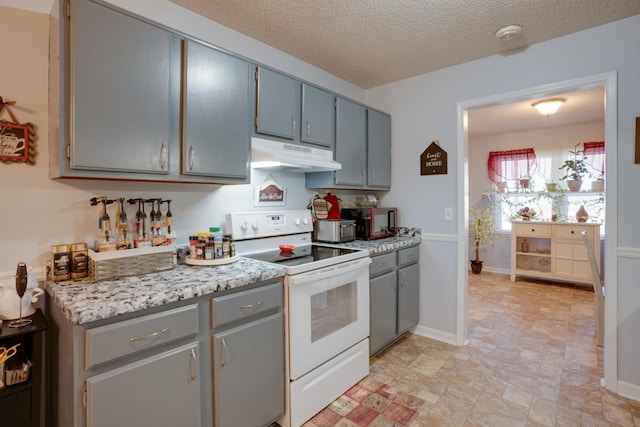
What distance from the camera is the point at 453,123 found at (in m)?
2.82

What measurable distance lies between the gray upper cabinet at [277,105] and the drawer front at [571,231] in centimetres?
435

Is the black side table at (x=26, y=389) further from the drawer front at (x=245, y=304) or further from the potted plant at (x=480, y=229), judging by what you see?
the potted plant at (x=480, y=229)

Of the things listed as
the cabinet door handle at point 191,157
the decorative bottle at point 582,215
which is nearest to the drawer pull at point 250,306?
the cabinet door handle at point 191,157

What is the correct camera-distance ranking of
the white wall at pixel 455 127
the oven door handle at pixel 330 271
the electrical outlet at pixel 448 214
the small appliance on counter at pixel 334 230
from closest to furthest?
the oven door handle at pixel 330 271
the white wall at pixel 455 127
the small appliance on counter at pixel 334 230
the electrical outlet at pixel 448 214

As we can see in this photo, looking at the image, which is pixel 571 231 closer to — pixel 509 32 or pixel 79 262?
pixel 509 32

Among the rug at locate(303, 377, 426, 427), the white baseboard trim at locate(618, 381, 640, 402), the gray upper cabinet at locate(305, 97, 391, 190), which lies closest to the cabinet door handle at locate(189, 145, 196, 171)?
the gray upper cabinet at locate(305, 97, 391, 190)

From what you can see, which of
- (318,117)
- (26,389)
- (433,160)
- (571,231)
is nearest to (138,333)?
(26,389)

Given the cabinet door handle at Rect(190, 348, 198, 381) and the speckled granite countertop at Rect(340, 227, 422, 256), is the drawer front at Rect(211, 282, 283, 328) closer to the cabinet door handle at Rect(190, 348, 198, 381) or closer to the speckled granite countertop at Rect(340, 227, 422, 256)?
the cabinet door handle at Rect(190, 348, 198, 381)

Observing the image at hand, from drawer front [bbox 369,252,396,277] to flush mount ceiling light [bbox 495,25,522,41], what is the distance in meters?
1.74

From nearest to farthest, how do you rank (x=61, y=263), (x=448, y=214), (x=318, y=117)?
(x=61, y=263), (x=318, y=117), (x=448, y=214)

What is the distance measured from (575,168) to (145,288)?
5612mm

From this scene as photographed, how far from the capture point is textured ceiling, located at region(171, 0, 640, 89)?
1949 mm

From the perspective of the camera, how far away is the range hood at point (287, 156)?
195 cm

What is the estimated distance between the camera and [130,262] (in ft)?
4.88
